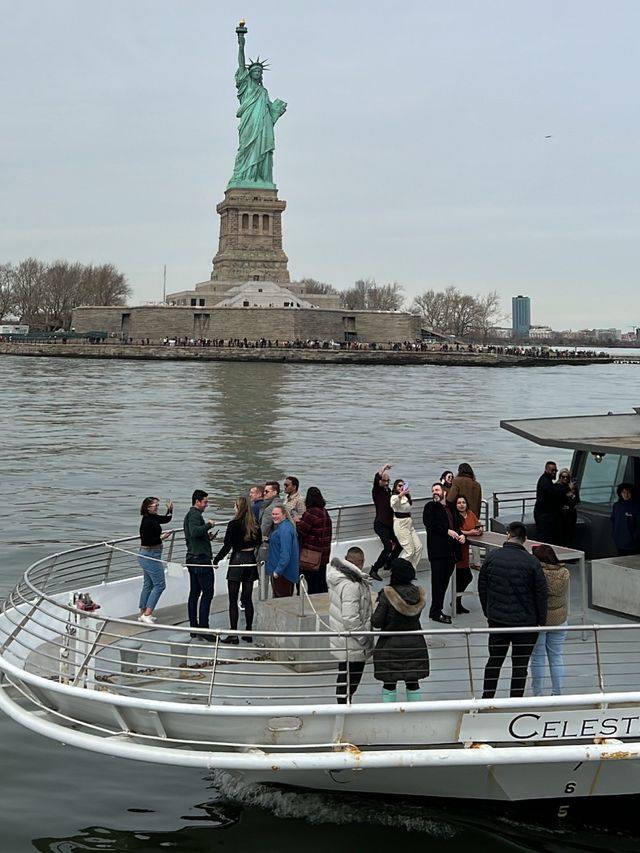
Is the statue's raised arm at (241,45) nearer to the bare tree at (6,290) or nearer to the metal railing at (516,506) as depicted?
the bare tree at (6,290)

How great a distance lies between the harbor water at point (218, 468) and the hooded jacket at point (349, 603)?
1326 mm

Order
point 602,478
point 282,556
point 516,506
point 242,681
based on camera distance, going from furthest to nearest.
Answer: point 516,506 → point 602,478 → point 282,556 → point 242,681

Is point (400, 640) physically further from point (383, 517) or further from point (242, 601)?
point (383, 517)

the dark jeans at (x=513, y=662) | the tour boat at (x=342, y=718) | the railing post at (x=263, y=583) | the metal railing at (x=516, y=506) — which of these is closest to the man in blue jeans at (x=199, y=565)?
the railing post at (x=263, y=583)

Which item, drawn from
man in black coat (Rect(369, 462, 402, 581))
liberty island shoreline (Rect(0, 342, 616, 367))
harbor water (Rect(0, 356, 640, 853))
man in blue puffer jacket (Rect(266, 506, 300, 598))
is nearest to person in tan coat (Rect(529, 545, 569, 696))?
harbor water (Rect(0, 356, 640, 853))

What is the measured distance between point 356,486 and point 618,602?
55.0 ft

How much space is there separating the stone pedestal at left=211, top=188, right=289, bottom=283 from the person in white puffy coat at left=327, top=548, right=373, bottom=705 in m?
Result: 85.7

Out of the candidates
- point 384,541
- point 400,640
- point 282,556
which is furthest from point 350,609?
point 384,541

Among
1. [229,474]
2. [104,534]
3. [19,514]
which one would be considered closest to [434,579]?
[104,534]

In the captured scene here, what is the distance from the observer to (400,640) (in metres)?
6.52

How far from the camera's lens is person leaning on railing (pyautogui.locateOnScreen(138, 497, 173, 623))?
8672mm

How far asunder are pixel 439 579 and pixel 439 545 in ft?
1.05

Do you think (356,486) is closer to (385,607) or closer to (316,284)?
(385,607)

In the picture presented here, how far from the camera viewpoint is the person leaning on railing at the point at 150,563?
341 inches
